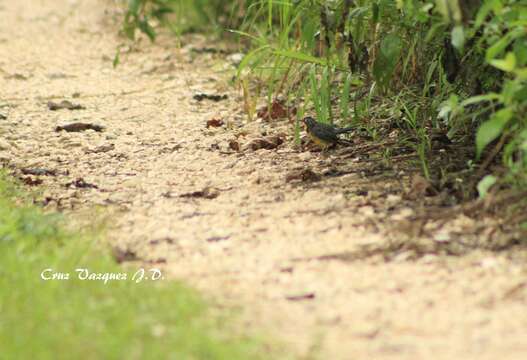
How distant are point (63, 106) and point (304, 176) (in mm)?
2076

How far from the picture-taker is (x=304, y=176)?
405 centimetres

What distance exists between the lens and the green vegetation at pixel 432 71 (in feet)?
10.8

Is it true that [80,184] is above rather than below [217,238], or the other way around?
below

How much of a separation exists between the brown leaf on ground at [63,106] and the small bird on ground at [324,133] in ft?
5.68

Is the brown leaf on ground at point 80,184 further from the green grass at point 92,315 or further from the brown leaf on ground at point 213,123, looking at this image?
the brown leaf on ground at point 213,123

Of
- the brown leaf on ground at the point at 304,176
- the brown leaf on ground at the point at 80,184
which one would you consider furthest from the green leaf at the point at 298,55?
the brown leaf on ground at the point at 80,184

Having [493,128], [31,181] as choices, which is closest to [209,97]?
[31,181]

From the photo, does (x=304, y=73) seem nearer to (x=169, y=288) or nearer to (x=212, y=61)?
(x=212, y=61)

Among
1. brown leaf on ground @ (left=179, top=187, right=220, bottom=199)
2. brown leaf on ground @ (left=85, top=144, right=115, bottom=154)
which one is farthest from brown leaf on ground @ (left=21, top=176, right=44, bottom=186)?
brown leaf on ground @ (left=179, top=187, right=220, bottom=199)

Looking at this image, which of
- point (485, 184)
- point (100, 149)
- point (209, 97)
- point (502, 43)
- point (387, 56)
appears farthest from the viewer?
point (209, 97)

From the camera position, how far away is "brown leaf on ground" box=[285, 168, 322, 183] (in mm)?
4051

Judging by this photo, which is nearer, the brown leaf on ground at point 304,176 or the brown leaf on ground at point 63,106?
the brown leaf on ground at point 304,176

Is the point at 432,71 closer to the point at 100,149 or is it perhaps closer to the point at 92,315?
the point at 100,149

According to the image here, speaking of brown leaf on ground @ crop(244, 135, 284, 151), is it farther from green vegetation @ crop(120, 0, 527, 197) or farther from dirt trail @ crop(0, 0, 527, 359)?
green vegetation @ crop(120, 0, 527, 197)
